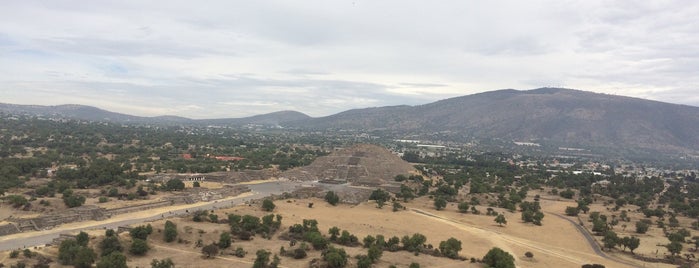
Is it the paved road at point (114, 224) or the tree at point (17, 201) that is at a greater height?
the tree at point (17, 201)

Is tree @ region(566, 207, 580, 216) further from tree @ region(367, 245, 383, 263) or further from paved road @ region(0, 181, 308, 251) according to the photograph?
paved road @ region(0, 181, 308, 251)

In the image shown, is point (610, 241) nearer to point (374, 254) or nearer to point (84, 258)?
point (374, 254)

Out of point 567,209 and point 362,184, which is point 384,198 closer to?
point 362,184

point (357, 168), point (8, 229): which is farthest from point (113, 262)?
point (357, 168)

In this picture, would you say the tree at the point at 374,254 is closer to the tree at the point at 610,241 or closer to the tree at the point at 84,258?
the tree at the point at 84,258

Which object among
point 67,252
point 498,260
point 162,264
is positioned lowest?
point 67,252

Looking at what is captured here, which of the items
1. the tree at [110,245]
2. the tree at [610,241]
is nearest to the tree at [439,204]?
the tree at [610,241]

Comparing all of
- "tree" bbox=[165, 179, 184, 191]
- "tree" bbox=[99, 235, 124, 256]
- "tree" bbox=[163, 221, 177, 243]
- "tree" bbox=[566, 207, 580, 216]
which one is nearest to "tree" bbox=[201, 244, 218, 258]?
"tree" bbox=[163, 221, 177, 243]

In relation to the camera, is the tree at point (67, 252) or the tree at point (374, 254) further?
the tree at point (374, 254)
